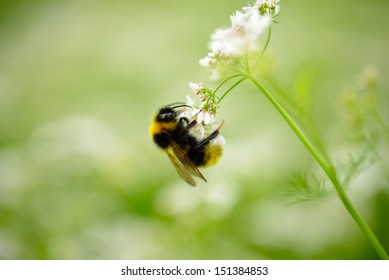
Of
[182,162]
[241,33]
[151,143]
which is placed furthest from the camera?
[151,143]

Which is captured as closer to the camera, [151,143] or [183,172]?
[183,172]

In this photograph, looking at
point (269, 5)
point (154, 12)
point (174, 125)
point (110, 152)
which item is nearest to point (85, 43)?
point (154, 12)

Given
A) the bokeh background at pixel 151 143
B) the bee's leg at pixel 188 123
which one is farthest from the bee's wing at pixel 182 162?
the bokeh background at pixel 151 143

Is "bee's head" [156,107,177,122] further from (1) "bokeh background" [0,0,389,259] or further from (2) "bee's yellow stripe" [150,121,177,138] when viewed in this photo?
(1) "bokeh background" [0,0,389,259]

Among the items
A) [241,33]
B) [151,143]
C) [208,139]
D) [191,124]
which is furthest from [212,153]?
[151,143]

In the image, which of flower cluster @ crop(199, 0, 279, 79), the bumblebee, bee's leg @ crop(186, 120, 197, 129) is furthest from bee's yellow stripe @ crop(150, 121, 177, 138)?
flower cluster @ crop(199, 0, 279, 79)

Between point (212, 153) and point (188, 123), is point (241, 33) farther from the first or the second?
point (212, 153)
